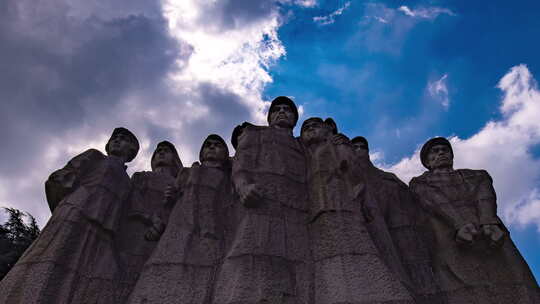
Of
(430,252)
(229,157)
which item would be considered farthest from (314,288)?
(229,157)

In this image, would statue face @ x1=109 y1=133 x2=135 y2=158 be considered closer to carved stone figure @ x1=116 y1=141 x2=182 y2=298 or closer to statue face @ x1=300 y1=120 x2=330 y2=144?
carved stone figure @ x1=116 y1=141 x2=182 y2=298

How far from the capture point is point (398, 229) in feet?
23.7

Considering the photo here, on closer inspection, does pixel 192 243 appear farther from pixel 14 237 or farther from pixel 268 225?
pixel 14 237

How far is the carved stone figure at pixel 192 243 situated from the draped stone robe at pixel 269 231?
0.35 metres

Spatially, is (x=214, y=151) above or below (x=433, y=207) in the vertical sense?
above

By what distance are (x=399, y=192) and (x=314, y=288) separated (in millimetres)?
3522

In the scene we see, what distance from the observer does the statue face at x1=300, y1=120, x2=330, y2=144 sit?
7.43m

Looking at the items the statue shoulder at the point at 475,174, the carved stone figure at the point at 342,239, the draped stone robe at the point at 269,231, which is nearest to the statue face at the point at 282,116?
the draped stone robe at the point at 269,231

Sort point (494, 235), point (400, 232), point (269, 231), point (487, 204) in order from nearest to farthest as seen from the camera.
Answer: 1. point (269, 231)
2. point (494, 235)
3. point (487, 204)
4. point (400, 232)

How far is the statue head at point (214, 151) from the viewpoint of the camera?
25.8ft

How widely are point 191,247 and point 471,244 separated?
394 centimetres

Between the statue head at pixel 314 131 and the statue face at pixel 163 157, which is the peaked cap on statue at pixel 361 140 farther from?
the statue face at pixel 163 157

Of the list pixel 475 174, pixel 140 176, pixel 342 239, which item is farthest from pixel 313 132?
pixel 140 176

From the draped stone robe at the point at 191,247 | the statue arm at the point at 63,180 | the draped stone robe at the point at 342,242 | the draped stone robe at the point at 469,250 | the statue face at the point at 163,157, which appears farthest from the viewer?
the statue face at the point at 163,157
